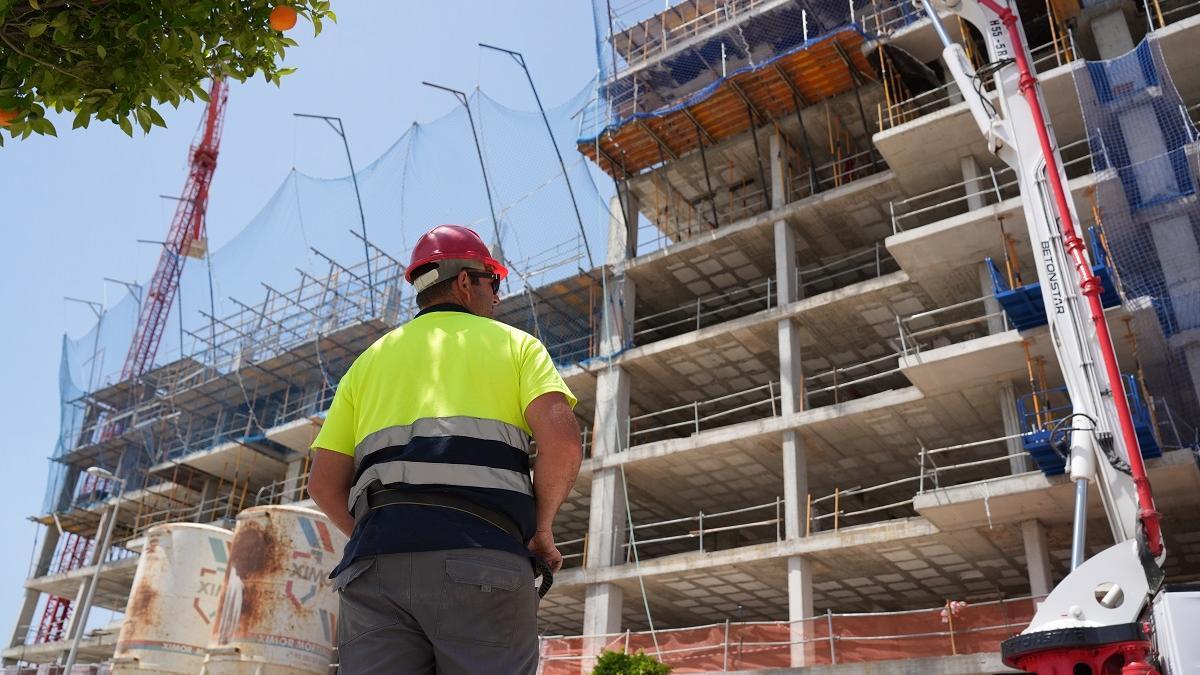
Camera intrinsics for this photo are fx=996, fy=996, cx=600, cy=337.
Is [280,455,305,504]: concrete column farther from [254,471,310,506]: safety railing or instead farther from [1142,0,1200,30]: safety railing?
[1142,0,1200,30]: safety railing

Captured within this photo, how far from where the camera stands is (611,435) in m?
27.1

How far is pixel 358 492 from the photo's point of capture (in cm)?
267

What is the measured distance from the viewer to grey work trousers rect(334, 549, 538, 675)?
2389 millimetres

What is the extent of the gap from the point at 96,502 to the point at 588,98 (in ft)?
89.4

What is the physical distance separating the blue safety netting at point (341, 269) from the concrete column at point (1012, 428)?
11631 millimetres

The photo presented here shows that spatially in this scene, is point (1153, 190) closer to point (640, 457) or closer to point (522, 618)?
point (640, 457)

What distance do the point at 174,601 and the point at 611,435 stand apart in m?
11.6

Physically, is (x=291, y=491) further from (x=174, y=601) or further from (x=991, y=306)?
(x=991, y=306)

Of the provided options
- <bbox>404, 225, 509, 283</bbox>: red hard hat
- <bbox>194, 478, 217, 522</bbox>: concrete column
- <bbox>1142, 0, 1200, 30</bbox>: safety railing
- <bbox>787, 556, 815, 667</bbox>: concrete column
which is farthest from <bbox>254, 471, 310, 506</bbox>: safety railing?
<bbox>404, 225, 509, 283</bbox>: red hard hat

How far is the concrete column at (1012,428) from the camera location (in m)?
20.1

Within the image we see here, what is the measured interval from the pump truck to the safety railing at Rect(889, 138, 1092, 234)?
22.3 ft

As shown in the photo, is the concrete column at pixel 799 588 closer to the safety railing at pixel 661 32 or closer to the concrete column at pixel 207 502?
the safety railing at pixel 661 32

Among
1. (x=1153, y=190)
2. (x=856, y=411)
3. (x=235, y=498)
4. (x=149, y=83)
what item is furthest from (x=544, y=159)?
(x=149, y=83)

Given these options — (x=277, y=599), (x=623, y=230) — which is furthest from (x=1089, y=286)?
(x=623, y=230)
